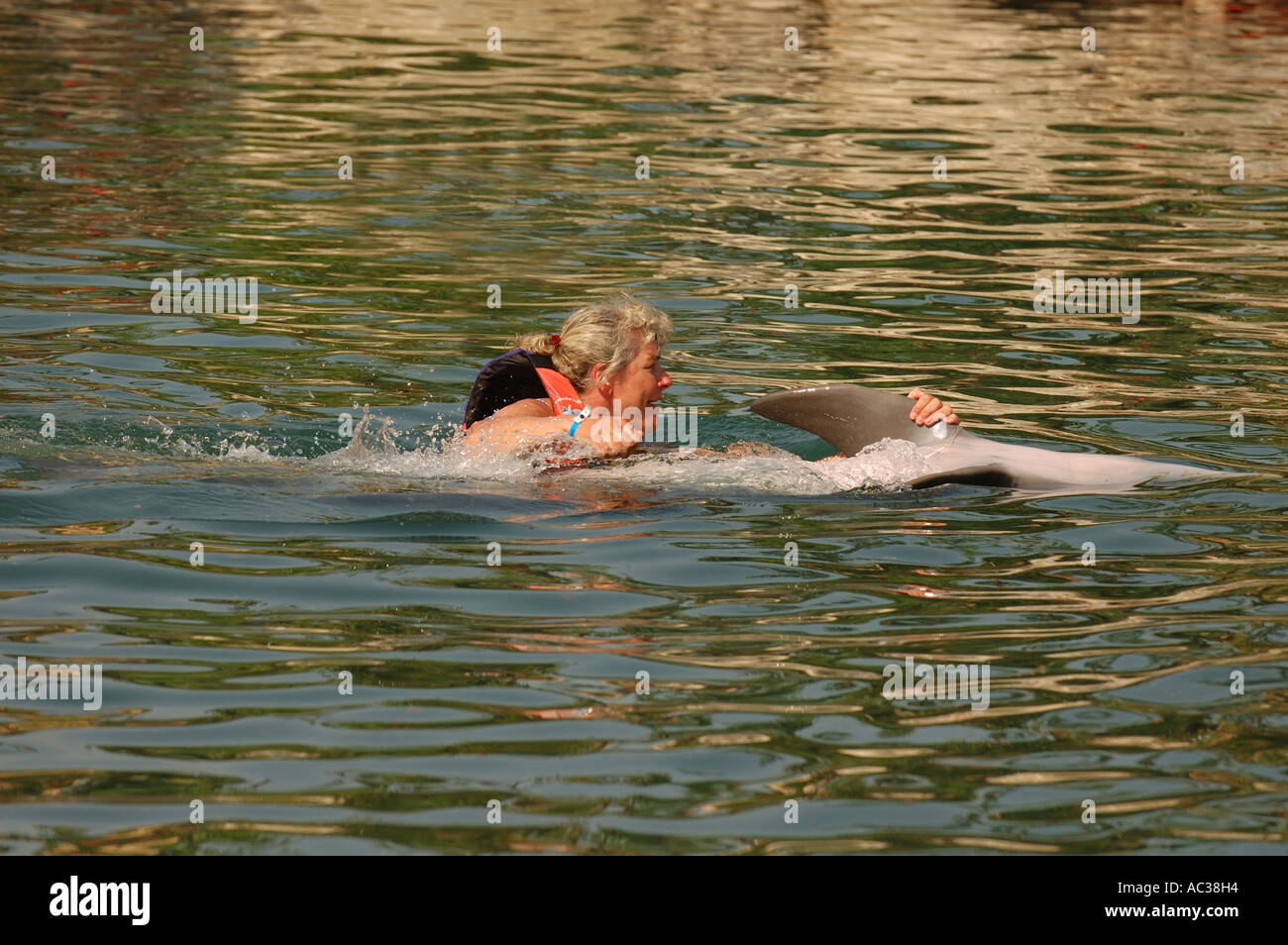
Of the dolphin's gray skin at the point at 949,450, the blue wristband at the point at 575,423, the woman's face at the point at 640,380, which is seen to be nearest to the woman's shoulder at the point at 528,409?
the blue wristband at the point at 575,423

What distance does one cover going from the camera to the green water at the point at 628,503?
187 inches

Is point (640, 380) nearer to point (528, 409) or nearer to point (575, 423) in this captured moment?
point (575, 423)

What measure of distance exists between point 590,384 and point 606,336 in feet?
0.81

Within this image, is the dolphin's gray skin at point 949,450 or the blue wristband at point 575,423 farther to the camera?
the blue wristband at point 575,423

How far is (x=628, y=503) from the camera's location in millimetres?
7469

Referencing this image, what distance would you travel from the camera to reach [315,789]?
4.69m

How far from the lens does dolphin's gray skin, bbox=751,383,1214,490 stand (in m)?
7.60

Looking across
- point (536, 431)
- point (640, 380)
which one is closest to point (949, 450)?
point (640, 380)

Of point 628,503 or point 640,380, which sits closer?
point 628,503

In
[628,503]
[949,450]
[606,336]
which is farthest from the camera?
[606,336]

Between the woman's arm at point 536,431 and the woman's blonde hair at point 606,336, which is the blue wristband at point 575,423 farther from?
the woman's blonde hair at point 606,336

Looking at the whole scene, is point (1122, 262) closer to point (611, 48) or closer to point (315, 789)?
point (315, 789)
